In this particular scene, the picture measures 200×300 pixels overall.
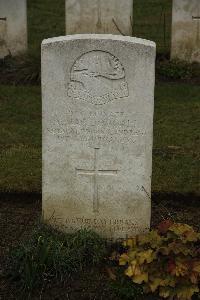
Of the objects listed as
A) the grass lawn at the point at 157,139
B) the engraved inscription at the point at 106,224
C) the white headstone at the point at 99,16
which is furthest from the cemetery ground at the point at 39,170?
the white headstone at the point at 99,16

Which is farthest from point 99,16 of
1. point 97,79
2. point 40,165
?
point 97,79

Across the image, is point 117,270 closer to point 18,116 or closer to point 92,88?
point 92,88

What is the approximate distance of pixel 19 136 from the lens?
8828 millimetres

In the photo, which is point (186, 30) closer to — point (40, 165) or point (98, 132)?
point (40, 165)

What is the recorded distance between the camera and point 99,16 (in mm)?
11617

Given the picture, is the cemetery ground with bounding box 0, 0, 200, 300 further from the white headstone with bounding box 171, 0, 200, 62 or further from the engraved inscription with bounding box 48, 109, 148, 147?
the engraved inscription with bounding box 48, 109, 148, 147

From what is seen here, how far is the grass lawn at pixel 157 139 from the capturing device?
7414mm

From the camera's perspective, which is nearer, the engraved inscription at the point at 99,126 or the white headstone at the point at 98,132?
the white headstone at the point at 98,132

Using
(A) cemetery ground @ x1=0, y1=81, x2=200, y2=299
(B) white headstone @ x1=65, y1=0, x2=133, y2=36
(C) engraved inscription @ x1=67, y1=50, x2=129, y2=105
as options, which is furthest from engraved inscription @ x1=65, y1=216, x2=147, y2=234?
(B) white headstone @ x1=65, y1=0, x2=133, y2=36

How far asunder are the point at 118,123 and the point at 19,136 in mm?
3174

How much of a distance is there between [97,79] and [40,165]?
2232 mm

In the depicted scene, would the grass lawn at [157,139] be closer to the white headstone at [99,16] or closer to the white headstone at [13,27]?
the white headstone at [13,27]

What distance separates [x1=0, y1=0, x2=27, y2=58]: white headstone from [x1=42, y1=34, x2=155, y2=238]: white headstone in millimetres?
5850

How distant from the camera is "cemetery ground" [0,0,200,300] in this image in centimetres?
561
